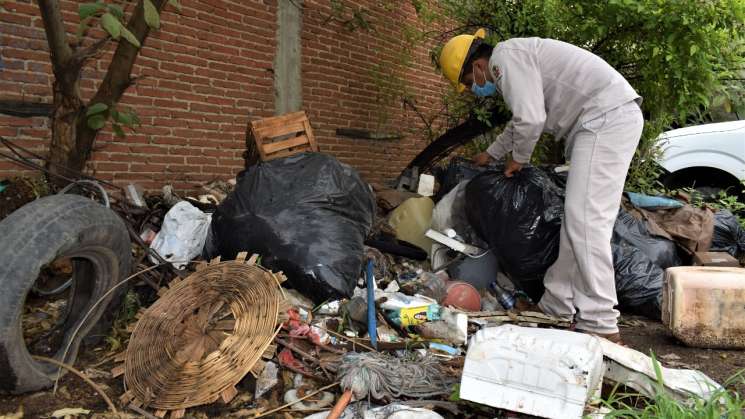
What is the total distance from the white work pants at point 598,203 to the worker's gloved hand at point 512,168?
394 millimetres

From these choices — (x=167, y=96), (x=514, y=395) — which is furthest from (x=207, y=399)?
(x=167, y=96)

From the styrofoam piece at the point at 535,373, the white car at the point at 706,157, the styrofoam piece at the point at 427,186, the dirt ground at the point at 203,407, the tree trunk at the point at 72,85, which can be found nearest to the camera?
the styrofoam piece at the point at 535,373

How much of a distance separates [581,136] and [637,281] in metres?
1.03

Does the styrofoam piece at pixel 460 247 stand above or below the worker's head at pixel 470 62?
below

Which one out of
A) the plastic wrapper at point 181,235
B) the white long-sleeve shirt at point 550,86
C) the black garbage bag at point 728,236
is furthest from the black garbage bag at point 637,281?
the plastic wrapper at point 181,235

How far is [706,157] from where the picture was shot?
218 inches

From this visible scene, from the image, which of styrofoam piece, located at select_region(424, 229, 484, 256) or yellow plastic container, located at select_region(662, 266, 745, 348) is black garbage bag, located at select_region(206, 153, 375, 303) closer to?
styrofoam piece, located at select_region(424, 229, 484, 256)

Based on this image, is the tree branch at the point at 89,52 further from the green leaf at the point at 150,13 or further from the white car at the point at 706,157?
the white car at the point at 706,157

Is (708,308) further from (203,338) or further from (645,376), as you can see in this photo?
(203,338)

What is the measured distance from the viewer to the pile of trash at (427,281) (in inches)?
73.1

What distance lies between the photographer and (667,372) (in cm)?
206

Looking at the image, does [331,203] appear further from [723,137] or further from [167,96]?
[723,137]

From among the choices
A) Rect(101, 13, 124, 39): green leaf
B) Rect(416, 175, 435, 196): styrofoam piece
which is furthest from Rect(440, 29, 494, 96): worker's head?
Rect(101, 13, 124, 39): green leaf

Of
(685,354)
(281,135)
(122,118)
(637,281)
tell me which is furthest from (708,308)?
(122,118)
